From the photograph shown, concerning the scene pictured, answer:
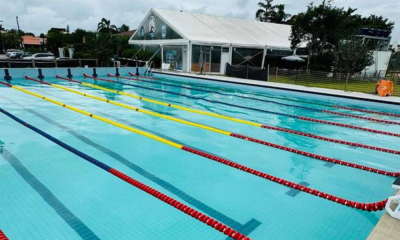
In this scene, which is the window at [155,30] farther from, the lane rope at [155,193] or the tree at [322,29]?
the lane rope at [155,193]

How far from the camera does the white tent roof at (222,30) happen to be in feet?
67.0

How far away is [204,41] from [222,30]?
430cm

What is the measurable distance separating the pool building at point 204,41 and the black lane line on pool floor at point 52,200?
16.1 m

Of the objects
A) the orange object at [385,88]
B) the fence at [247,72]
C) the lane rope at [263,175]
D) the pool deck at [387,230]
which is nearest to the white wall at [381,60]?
the orange object at [385,88]

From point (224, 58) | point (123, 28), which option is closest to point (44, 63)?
point (224, 58)

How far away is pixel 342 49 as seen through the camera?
17.4m

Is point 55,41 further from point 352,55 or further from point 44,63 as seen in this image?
point 352,55

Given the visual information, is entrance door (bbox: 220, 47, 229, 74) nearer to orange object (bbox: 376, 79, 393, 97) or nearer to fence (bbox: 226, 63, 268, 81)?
fence (bbox: 226, 63, 268, 81)

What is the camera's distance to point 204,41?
63.4 ft

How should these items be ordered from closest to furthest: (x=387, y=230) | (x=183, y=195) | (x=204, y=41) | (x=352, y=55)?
1. (x=387, y=230)
2. (x=183, y=195)
3. (x=352, y=55)
4. (x=204, y=41)

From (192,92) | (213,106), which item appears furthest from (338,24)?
(213,106)

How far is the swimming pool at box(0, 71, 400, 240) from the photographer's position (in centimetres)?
319

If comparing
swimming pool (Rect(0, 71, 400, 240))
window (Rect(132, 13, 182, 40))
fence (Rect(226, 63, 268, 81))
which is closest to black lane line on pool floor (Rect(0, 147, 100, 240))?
swimming pool (Rect(0, 71, 400, 240))

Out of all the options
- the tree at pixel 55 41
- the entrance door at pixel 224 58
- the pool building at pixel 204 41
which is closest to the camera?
the pool building at pixel 204 41
